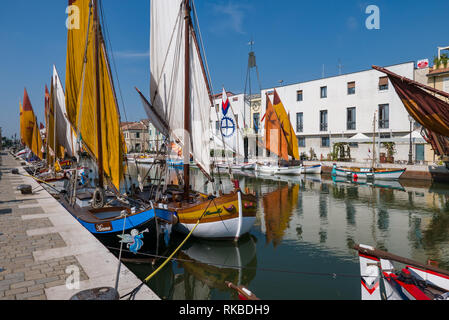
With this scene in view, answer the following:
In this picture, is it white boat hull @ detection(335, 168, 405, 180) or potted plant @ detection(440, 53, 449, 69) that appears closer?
white boat hull @ detection(335, 168, 405, 180)

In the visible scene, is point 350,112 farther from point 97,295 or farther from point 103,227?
point 97,295

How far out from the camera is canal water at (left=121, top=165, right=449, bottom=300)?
769 centimetres

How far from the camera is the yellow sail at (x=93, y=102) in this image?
1077 centimetres

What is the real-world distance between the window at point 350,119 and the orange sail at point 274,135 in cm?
1106

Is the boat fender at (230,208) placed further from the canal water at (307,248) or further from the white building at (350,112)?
the white building at (350,112)

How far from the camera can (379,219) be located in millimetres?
14633

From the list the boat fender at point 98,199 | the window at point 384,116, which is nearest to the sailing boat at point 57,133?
the boat fender at point 98,199

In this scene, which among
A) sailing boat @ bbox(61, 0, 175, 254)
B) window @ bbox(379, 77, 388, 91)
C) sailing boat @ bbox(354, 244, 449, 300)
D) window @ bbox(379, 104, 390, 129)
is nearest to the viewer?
sailing boat @ bbox(354, 244, 449, 300)

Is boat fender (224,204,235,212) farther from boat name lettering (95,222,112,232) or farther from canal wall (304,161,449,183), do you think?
canal wall (304,161,449,183)

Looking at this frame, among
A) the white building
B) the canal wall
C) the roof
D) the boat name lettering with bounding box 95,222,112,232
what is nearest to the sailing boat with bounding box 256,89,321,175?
the white building

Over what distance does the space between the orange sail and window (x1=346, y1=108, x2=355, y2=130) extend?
1106cm

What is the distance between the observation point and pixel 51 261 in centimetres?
572
